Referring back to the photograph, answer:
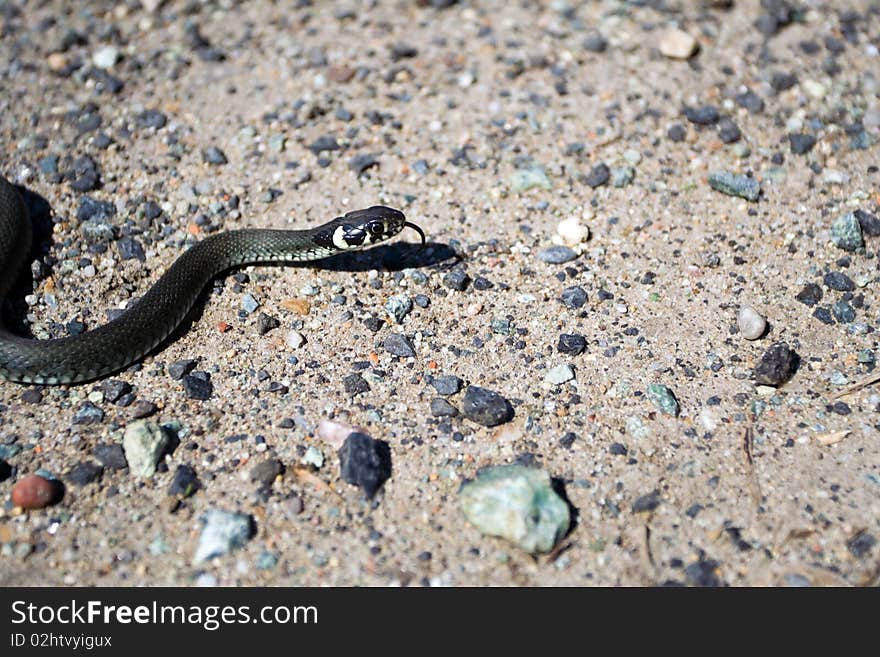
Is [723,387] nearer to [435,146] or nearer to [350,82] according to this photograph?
[435,146]

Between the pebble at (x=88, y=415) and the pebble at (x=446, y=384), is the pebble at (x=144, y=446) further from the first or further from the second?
the pebble at (x=446, y=384)

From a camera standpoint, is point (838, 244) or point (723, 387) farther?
point (838, 244)

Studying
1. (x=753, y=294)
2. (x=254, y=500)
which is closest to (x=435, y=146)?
(x=753, y=294)

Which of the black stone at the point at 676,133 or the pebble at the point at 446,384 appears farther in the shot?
the black stone at the point at 676,133

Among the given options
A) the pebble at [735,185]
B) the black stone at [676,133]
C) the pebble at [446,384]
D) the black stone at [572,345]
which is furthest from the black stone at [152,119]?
the pebble at [735,185]

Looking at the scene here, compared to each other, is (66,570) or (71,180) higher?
(71,180)
